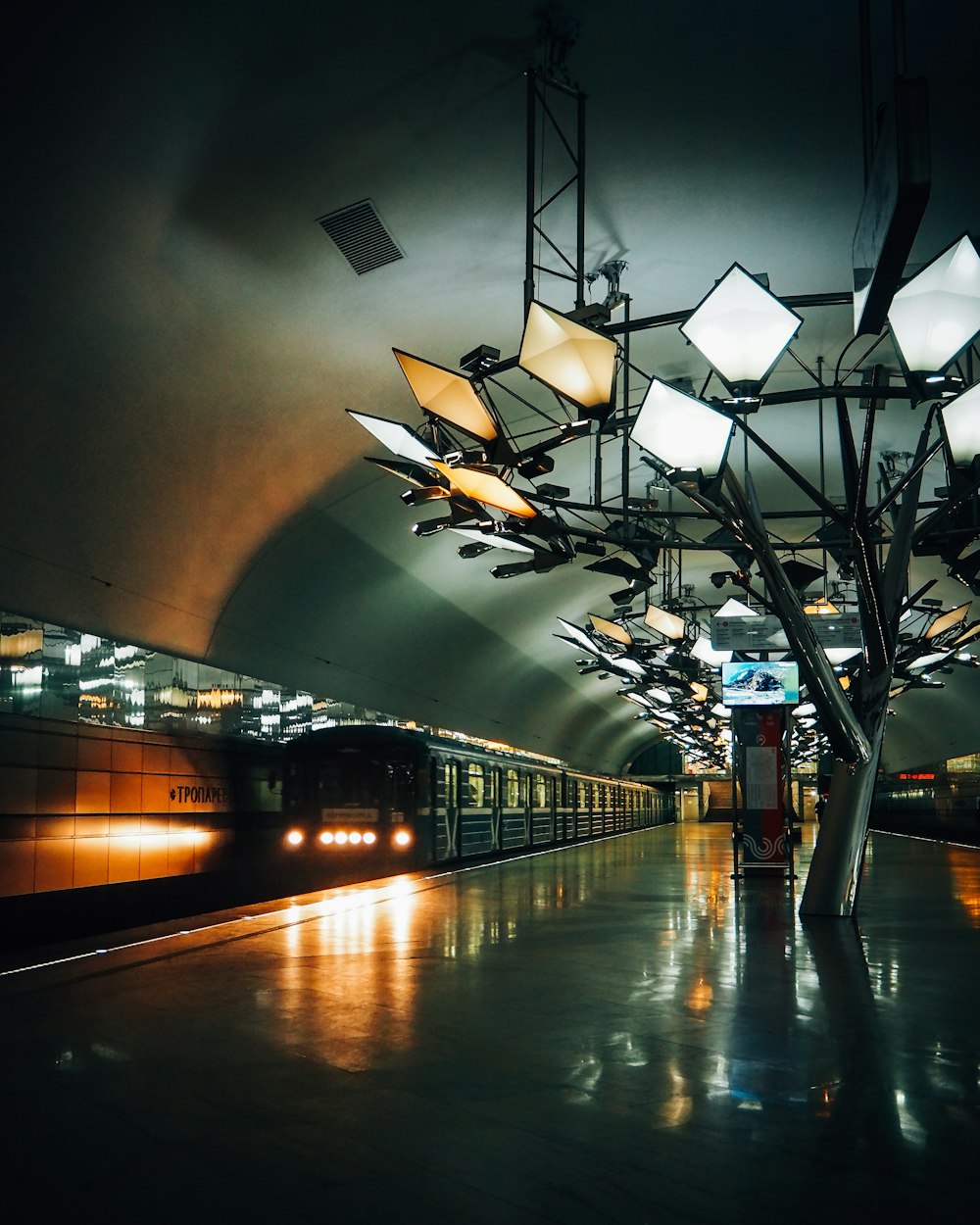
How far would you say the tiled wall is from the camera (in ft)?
42.5

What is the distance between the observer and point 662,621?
701 inches

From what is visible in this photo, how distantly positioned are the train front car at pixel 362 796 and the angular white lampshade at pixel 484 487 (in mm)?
11599

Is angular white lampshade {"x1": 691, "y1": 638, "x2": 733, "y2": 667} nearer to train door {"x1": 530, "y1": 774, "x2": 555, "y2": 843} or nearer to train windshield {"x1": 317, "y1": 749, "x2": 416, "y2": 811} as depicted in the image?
train windshield {"x1": 317, "y1": 749, "x2": 416, "y2": 811}

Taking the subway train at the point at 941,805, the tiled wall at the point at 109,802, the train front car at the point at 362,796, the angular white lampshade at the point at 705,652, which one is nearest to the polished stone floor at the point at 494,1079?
the tiled wall at the point at 109,802

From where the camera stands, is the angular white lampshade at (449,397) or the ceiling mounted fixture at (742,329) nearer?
the ceiling mounted fixture at (742,329)

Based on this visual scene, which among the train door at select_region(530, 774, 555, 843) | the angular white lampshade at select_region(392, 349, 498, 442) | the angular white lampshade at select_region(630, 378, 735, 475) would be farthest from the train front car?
the angular white lampshade at select_region(630, 378, 735, 475)

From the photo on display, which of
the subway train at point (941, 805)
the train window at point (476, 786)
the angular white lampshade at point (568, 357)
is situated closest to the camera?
the angular white lampshade at point (568, 357)

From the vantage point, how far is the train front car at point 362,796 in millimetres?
19531

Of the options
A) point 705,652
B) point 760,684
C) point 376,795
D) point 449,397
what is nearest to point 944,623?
point 760,684

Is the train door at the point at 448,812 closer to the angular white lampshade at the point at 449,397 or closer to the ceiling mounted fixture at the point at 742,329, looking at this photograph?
the angular white lampshade at the point at 449,397

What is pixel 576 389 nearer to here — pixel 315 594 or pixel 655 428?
pixel 655 428

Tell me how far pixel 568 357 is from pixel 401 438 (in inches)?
81.3

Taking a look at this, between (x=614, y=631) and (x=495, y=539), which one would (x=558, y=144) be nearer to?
(x=495, y=539)

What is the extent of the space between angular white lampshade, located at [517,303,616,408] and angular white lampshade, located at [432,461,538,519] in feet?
4.78
